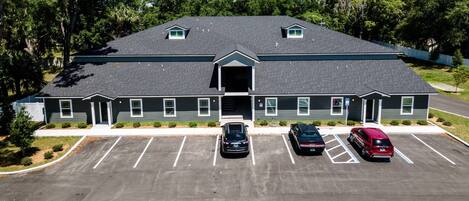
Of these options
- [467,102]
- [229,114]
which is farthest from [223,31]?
[467,102]

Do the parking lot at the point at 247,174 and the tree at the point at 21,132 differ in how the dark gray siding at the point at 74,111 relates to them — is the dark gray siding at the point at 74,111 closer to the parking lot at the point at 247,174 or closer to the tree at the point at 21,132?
the parking lot at the point at 247,174

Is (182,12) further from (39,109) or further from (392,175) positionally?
(392,175)

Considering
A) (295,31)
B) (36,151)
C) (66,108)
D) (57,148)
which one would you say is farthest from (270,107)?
(36,151)

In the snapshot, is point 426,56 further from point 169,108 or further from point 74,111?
point 74,111

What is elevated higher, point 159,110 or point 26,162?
point 159,110

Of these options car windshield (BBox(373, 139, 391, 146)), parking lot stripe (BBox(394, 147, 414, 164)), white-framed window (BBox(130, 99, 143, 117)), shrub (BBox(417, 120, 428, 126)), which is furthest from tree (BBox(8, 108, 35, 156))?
shrub (BBox(417, 120, 428, 126))

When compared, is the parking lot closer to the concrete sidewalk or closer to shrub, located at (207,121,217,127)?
the concrete sidewalk

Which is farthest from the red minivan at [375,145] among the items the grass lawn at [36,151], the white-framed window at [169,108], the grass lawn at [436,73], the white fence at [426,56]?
the white fence at [426,56]
